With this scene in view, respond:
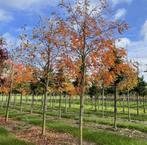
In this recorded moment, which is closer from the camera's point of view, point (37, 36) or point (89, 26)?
point (89, 26)

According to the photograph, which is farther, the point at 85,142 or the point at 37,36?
the point at 37,36

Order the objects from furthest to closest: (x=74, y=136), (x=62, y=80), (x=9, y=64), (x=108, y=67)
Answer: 1. (x=9, y=64)
2. (x=62, y=80)
3. (x=74, y=136)
4. (x=108, y=67)


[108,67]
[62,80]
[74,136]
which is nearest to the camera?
[108,67]

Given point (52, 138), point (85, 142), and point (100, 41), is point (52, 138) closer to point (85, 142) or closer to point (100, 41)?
point (85, 142)

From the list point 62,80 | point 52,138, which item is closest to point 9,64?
point 62,80

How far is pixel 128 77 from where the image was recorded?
108 ft

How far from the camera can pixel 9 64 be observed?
36.9 metres

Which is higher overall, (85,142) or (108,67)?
(108,67)

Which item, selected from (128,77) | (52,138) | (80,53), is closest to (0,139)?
(52,138)

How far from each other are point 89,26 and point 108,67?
2572mm

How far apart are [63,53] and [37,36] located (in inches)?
280

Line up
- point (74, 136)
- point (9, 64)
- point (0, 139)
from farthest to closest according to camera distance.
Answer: point (9, 64)
point (74, 136)
point (0, 139)

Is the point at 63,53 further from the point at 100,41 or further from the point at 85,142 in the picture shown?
the point at 85,142

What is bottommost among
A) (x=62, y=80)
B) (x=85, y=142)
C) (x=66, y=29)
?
(x=85, y=142)
